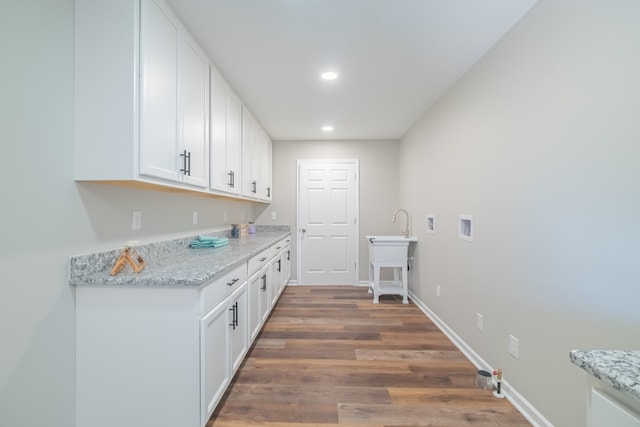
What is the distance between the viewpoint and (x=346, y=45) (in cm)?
200

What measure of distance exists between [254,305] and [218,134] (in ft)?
4.89

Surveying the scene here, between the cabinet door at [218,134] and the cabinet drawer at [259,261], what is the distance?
26.3 inches

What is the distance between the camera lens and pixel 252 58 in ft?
7.16

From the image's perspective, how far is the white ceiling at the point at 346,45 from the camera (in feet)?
5.41

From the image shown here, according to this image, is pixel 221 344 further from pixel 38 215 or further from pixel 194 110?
pixel 194 110

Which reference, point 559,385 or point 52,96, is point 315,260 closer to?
point 559,385

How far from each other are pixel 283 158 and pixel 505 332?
3756 millimetres

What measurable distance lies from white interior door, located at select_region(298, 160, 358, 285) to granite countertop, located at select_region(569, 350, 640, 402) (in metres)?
3.94

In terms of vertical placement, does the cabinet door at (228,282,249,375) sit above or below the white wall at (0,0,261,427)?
below

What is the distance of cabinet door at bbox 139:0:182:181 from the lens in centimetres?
140

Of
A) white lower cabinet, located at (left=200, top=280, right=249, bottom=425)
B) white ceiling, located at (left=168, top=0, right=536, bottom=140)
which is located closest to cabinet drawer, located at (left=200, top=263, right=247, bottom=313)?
white lower cabinet, located at (left=200, top=280, right=249, bottom=425)

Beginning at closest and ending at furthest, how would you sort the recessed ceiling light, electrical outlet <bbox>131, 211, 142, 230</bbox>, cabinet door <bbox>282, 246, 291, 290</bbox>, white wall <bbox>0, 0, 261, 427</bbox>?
white wall <bbox>0, 0, 261, 427</bbox>, electrical outlet <bbox>131, 211, 142, 230</bbox>, the recessed ceiling light, cabinet door <bbox>282, 246, 291, 290</bbox>

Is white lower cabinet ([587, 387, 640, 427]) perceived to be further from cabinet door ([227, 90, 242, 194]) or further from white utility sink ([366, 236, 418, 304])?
white utility sink ([366, 236, 418, 304])

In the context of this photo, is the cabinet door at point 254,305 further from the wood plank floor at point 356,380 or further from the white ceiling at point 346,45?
the white ceiling at point 346,45
